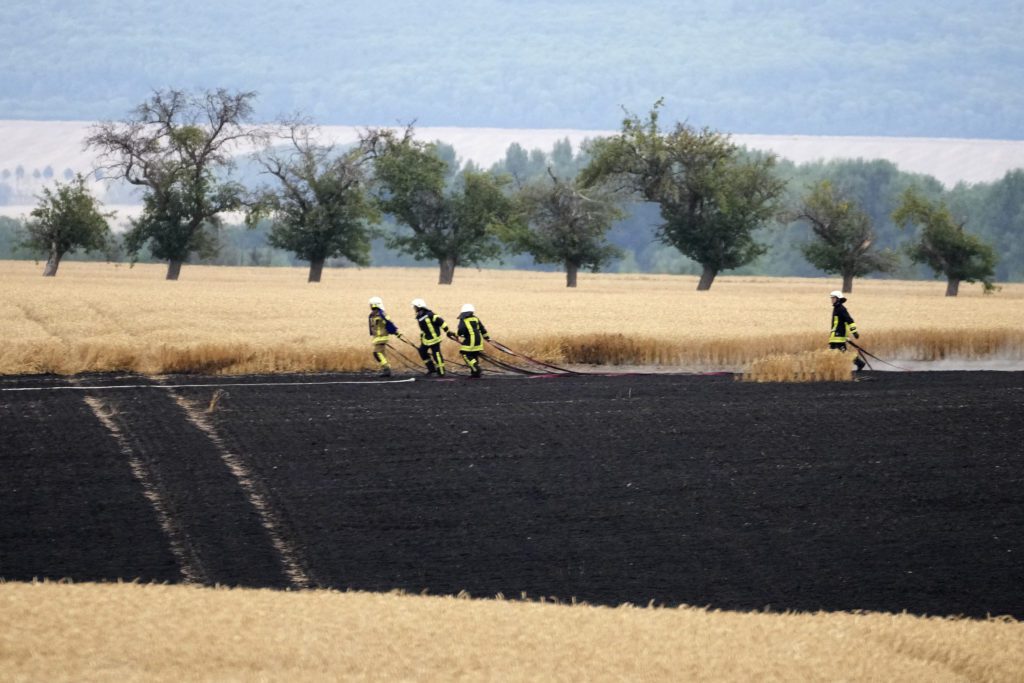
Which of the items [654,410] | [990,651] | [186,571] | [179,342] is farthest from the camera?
[179,342]

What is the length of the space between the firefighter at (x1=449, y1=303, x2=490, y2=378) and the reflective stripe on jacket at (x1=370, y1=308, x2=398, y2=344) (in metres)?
1.26

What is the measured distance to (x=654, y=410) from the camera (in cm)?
2286

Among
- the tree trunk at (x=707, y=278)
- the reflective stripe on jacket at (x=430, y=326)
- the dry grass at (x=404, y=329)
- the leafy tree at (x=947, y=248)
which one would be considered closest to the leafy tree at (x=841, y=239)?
the leafy tree at (x=947, y=248)

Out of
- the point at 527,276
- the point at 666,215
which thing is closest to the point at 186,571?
the point at 666,215

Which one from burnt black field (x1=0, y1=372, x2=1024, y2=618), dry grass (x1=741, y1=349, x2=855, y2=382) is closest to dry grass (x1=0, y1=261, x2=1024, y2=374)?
dry grass (x1=741, y1=349, x2=855, y2=382)

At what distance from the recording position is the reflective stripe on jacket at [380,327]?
26844 mm

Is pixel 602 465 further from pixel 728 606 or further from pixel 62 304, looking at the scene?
pixel 62 304

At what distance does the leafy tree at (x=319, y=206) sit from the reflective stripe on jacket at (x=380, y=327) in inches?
2001

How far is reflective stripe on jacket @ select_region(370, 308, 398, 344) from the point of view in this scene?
1057 inches

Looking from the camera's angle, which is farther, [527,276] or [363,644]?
[527,276]

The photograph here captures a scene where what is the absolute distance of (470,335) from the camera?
1075 inches

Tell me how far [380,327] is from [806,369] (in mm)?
9113

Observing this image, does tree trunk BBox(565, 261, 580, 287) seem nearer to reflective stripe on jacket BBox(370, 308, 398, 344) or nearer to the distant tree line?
the distant tree line

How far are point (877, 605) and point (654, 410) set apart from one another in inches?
444
